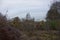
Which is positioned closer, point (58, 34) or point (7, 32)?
point (7, 32)

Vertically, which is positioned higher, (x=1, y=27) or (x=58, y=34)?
(x=1, y=27)

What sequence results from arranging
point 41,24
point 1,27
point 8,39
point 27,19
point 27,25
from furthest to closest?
1. point 41,24
2. point 27,19
3. point 27,25
4. point 1,27
5. point 8,39

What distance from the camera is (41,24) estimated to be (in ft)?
36.7

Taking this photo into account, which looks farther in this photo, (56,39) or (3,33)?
(56,39)

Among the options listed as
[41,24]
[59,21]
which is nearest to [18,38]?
[59,21]

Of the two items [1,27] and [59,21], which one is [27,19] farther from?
[1,27]

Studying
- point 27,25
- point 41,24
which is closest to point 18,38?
point 27,25

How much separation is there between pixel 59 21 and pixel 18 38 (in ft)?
11.0

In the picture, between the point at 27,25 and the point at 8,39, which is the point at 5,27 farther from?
the point at 27,25

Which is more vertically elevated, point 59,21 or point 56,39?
point 59,21

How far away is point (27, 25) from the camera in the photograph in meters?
8.98

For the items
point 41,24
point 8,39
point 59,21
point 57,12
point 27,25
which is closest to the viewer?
point 8,39

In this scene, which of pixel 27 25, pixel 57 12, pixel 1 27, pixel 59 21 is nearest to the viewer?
pixel 1 27

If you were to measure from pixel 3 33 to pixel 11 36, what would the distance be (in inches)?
5.8
